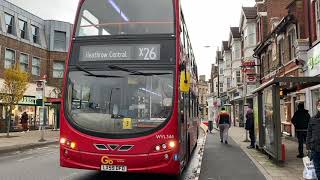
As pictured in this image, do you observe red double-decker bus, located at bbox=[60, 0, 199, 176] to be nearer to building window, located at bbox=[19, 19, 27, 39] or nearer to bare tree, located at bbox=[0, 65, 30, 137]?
bare tree, located at bbox=[0, 65, 30, 137]

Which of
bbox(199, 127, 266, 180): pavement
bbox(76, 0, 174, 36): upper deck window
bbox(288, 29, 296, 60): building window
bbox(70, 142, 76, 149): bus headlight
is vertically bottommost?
bbox(199, 127, 266, 180): pavement

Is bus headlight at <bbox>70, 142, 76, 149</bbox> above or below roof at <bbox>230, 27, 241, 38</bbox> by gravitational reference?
below

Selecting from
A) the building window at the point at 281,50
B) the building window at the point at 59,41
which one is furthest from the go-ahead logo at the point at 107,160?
the building window at the point at 59,41

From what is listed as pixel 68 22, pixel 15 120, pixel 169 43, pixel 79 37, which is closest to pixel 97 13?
pixel 79 37

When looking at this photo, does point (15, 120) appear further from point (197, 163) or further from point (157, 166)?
point (157, 166)

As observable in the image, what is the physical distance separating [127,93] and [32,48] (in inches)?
1152

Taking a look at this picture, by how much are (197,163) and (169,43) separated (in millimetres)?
5386

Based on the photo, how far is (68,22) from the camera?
1623 inches

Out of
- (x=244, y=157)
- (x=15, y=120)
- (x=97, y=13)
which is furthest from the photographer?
(x=15, y=120)

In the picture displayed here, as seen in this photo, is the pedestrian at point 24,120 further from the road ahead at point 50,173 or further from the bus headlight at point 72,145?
the bus headlight at point 72,145

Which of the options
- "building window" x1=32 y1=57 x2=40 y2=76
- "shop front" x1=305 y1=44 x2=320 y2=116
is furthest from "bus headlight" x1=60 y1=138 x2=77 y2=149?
"building window" x1=32 y1=57 x2=40 y2=76

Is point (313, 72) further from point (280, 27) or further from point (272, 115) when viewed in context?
point (272, 115)

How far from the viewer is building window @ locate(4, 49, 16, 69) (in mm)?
31350

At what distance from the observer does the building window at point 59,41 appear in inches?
1561
